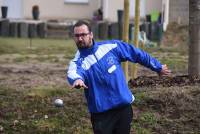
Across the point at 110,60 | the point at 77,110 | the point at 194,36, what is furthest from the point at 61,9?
the point at 110,60

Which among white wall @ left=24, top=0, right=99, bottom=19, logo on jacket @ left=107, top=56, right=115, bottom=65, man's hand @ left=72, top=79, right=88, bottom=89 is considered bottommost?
man's hand @ left=72, top=79, right=88, bottom=89

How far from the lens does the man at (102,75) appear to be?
5.95 m

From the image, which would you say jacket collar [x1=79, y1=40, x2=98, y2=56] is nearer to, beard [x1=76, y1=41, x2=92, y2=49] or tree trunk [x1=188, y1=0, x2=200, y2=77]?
beard [x1=76, y1=41, x2=92, y2=49]

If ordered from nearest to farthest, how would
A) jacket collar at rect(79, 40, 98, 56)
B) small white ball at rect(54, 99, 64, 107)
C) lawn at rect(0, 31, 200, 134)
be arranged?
jacket collar at rect(79, 40, 98, 56), lawn at rect(0, 31, 200, 134), small white ball at rect(54, 99, 64, 107)

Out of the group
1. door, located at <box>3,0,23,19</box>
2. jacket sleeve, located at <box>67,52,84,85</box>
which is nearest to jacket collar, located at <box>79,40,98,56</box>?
jacket sleeve, located at <box>67,52,84,85</box>

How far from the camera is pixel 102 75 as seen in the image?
237 inches

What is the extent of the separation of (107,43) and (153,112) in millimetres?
2682

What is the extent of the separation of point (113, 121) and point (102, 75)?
499 millimetres

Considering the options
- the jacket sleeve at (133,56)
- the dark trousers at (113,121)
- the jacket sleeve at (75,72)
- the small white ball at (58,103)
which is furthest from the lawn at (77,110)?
the jacket sleeve at (75,72)

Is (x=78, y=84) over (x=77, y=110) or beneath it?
over

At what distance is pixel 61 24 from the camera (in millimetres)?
29781

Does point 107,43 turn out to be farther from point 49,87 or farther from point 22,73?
point 22,73

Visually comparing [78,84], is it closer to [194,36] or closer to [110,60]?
[110,60]

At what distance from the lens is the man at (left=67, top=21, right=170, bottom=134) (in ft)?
19.5
